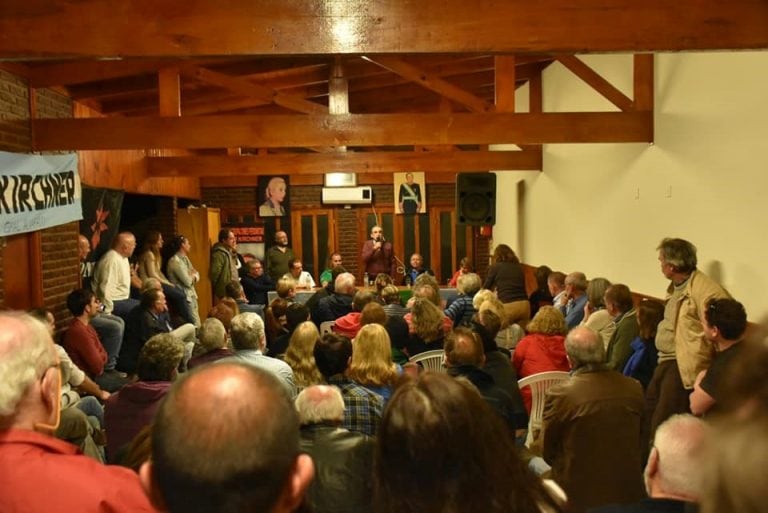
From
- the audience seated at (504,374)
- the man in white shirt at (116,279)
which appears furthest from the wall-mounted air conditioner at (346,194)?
the audience seated at (504,374)

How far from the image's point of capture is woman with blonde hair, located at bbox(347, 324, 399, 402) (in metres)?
2.99

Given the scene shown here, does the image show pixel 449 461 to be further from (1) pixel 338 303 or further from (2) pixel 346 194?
(2) pixel 346 194

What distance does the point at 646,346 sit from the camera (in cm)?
376

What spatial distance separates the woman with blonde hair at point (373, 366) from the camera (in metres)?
2.99

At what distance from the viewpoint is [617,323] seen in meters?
4.19

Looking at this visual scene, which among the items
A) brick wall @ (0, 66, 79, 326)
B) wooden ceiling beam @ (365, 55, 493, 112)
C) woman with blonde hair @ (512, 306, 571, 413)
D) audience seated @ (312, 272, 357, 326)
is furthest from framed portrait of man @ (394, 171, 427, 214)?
woman with blonde hair @ (512, 306, 571, 413)

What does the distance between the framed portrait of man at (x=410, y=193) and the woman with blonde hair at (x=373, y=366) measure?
859 centimetres

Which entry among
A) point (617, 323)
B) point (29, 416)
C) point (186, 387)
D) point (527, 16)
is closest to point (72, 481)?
point (29, 416)

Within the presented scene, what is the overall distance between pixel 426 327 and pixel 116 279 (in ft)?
10.3

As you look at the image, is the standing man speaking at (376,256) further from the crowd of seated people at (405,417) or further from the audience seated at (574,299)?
the crowd of seated people at (405,417)

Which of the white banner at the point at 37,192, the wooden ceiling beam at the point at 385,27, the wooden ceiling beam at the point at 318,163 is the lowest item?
the white banner at the point at 37,192

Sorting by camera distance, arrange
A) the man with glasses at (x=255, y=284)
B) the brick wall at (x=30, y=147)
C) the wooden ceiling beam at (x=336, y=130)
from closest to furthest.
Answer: the brick wall at (x=30, y=147), the wooden ceiling beam at (x=336, y=130), the man with glasses at (x=255, y=284)

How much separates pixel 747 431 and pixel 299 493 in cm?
61

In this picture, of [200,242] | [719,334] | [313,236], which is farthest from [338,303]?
[313,236]
